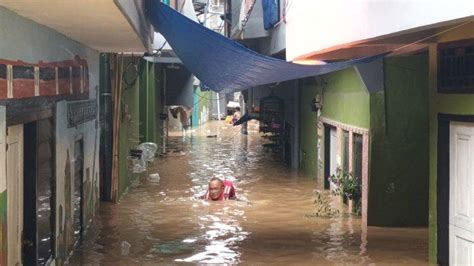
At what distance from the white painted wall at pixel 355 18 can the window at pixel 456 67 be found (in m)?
0.96

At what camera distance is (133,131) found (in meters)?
17.7

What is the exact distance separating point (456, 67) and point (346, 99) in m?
6.47

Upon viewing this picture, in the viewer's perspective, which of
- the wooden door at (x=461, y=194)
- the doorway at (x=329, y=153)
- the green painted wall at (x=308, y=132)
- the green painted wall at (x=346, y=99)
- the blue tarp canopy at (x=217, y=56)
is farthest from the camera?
the green painted wall at (x=308, y=132)

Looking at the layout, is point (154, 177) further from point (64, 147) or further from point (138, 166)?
point (64, 147)

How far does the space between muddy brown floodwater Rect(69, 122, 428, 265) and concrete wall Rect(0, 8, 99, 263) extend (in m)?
0.70

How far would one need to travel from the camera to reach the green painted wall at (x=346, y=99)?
39.1 feet

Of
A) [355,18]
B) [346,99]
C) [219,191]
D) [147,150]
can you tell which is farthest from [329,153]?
[355,18]

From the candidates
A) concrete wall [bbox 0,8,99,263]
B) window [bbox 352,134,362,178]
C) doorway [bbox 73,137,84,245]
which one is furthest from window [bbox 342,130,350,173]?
doorway [bbox 73,137,84,245]

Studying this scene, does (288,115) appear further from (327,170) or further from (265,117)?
(327,170)

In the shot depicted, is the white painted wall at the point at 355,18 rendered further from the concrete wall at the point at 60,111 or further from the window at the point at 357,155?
the concrete wall at the point at 60,111

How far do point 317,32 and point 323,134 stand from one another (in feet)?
23.8

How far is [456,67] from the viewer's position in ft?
23.0

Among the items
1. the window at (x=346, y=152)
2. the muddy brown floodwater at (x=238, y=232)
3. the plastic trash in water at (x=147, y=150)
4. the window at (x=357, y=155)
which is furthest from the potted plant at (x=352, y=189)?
the plastic trash in water at (x=147, y=150)

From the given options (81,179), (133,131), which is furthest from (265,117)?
(81,179)
